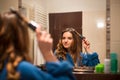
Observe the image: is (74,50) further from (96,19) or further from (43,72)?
(43,72)

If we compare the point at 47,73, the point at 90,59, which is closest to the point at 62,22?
the point at 90,59

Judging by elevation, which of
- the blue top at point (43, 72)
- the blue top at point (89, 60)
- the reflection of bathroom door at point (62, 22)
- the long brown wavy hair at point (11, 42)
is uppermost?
the reflection of bathroom door at point (62, 22)

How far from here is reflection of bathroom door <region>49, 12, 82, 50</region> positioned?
2.07 m

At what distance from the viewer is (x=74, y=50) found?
200cm

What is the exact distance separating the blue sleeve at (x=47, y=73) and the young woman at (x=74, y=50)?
1.09 metres

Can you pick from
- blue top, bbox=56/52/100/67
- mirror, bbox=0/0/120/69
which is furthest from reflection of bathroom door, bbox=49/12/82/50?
blue top, bbox=56/52/100/67

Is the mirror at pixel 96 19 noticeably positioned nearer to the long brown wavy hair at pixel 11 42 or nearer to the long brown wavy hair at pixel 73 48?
the long brown wavy hair at pixel 73 48

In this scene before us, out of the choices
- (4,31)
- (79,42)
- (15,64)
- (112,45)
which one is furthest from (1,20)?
(112,45)

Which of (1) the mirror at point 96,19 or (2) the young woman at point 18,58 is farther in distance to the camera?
(1) the mirror at point 96,19

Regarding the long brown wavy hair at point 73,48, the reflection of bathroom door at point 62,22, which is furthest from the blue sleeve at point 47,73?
the reflection of bathroom door at point 62,22

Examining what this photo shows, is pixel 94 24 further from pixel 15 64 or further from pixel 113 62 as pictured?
pixel 15 64

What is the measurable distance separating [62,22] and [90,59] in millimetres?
438

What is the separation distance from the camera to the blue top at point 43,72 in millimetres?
753

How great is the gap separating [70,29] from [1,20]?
1292 millimetres
